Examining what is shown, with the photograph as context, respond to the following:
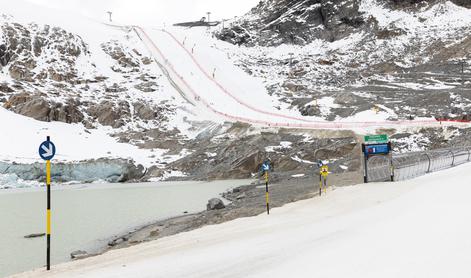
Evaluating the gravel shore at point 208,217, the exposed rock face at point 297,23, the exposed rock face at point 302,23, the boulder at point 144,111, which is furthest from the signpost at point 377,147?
the exposed rock face at point 297,23

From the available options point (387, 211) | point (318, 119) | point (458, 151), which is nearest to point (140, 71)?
point (318, 119)

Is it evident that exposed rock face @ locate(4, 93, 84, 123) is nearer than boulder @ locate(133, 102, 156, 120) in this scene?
Yes

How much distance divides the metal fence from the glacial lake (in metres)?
10.5

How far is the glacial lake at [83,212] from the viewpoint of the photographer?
15477 millimetres

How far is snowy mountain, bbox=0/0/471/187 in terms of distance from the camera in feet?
140

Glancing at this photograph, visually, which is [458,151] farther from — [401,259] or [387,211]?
[401,259]

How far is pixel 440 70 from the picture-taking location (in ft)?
210

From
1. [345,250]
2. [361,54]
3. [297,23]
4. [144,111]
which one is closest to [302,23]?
[297,23]

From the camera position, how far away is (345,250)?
6805mm

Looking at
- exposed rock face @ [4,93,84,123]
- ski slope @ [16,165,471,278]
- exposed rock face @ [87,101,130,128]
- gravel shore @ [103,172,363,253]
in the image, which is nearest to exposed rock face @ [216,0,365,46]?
exposed rock face @ [87,101,130,128]

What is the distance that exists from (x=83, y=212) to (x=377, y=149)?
1734cm

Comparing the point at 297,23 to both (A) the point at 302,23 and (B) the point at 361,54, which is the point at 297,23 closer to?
(A) the point at 302,23

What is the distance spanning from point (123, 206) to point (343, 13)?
8647 centimetres

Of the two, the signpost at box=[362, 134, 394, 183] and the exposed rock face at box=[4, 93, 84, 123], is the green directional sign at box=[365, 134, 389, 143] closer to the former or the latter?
the signpost at box=[362, 134, 394, 183]
